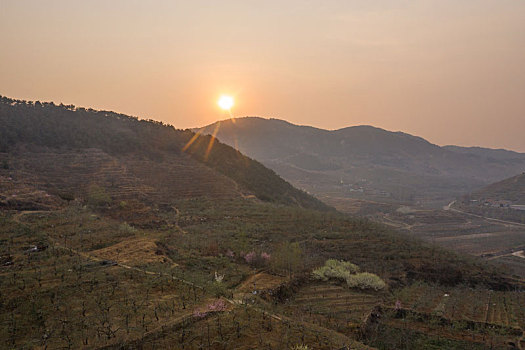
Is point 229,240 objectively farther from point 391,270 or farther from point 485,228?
point 485,228

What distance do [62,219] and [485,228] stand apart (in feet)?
229

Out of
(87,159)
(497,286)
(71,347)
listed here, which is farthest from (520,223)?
(71,347)

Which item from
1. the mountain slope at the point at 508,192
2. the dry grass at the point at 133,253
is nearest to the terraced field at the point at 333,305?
the dry grass at the point at 133,253

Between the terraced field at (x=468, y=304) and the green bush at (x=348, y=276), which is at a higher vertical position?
the green bush at (x=348, y=276)

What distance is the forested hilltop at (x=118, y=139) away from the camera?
43.0 m

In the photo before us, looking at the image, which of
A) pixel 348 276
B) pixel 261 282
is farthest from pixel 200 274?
pixel 348 276

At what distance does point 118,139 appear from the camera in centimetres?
4922

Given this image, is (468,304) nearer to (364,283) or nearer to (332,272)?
(364,283)

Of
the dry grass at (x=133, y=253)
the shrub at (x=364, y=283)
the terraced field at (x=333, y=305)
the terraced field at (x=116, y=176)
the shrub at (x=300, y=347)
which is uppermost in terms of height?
the terraced field at (x=116, y=176)

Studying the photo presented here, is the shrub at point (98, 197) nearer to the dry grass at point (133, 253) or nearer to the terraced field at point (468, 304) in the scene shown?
the dry grass at point (133, 253)

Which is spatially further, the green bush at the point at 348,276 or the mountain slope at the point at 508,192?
the mountain slope at the point at 508,192

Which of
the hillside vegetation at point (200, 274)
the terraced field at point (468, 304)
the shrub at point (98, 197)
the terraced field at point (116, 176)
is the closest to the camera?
the hillside vegetation at point (200, 274)

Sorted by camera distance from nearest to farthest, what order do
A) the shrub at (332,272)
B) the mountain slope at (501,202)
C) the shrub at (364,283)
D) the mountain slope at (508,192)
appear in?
the shrub at (364,283) < the shrub at (332,272) < the mountain slope at (501,202) < the mountain slope at (508,192)

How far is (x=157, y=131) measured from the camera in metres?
60.6
